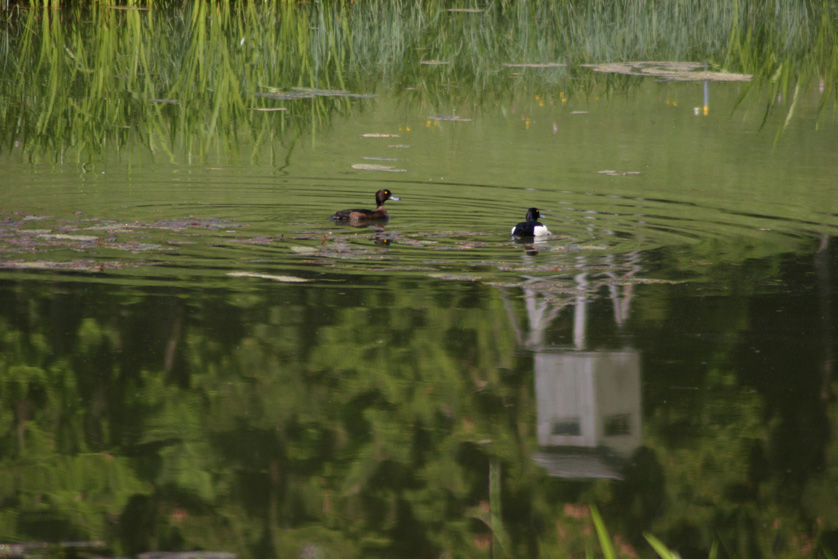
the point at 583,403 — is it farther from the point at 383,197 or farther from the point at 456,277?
the point at 383,197

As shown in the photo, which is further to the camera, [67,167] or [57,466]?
[67,167]

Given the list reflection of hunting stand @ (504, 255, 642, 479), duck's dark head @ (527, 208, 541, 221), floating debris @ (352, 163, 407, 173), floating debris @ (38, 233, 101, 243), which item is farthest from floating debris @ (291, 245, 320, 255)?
floating debris @ (352, 163, 407, 173)

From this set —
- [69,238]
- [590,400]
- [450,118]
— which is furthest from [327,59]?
[590,400]

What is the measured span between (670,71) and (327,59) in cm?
423

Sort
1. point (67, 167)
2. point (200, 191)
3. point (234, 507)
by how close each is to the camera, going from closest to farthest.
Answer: point (234, 507)
point (200, 191)
point (67, 167)

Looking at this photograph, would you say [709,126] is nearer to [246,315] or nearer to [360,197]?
[360,197]

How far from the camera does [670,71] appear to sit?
47.7 feet

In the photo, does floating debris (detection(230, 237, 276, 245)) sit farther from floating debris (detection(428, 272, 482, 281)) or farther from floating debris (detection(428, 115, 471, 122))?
floating debris (detection(428, 115, 471, 122))

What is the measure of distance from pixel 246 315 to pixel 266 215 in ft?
9.05

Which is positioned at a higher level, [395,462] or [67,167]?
[67,167]

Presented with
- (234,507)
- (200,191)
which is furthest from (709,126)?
(234,507)

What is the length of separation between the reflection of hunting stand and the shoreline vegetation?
5.78 metres

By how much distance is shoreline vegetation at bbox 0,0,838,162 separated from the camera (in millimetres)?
11016

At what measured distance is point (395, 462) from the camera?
3791mm
